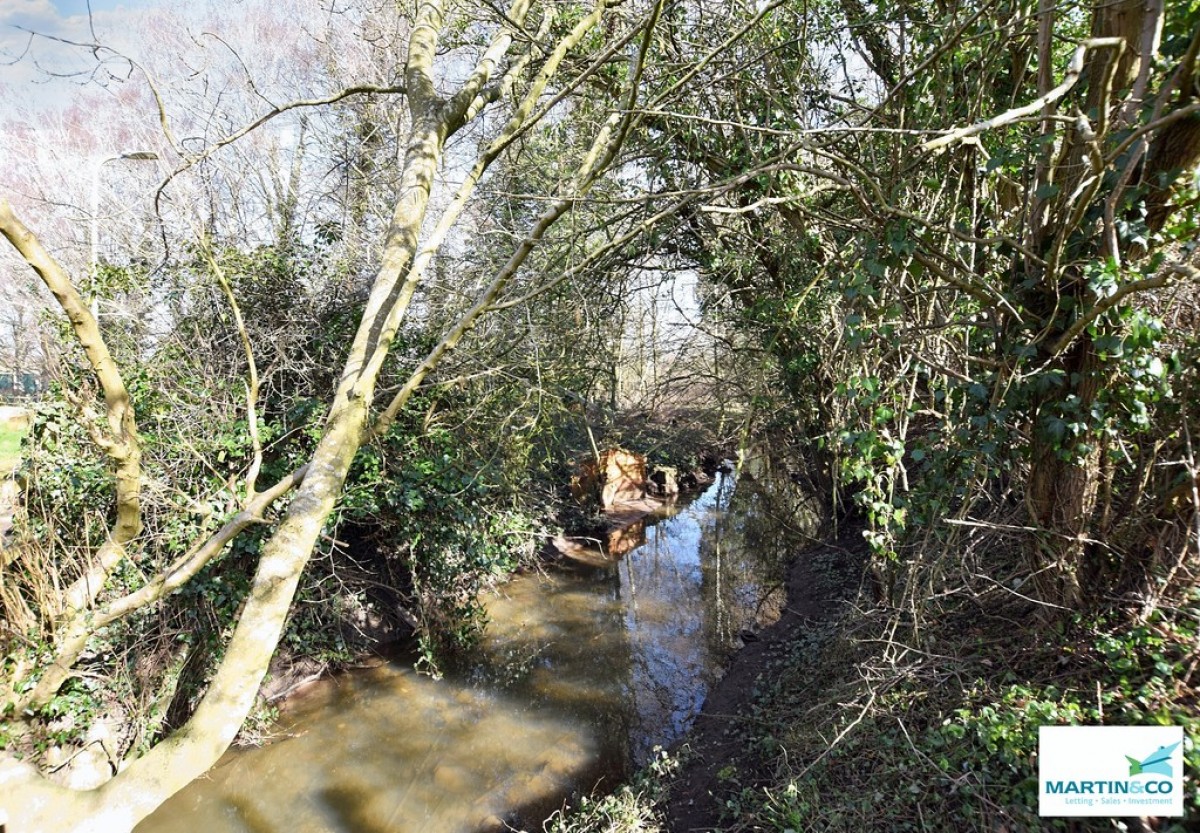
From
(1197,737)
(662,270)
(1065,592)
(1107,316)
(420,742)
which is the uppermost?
(662,270)

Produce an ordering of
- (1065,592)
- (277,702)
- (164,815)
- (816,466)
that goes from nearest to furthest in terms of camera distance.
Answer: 1. (1065,592)
2. (164,815)
3. (277,702)
4. (816,466)

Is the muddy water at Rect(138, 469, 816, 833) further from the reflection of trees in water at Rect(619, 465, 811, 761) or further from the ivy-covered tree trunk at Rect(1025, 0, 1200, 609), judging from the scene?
the ivy-covered tree trunk at Rect(1025, 0, 1200, 609)

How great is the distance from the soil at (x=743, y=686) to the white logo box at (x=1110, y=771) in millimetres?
1907

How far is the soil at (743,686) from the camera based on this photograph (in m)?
4.03

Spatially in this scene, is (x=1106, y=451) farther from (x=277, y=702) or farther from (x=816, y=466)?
(x=277, y=702)

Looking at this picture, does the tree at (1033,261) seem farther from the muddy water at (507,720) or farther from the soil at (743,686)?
the muddy water at (507,720)

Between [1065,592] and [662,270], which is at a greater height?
[662,270]

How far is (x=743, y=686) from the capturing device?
549 centimetres

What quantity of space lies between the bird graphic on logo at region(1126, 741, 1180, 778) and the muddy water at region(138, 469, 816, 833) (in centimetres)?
352

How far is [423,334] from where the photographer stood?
6.51 m

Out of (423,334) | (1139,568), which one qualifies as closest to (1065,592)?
(1139,568)

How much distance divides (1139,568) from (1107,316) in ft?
4.06

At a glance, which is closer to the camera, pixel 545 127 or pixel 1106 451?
pixel 1106 451

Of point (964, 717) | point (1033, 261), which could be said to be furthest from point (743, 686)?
point (1033, 261)
